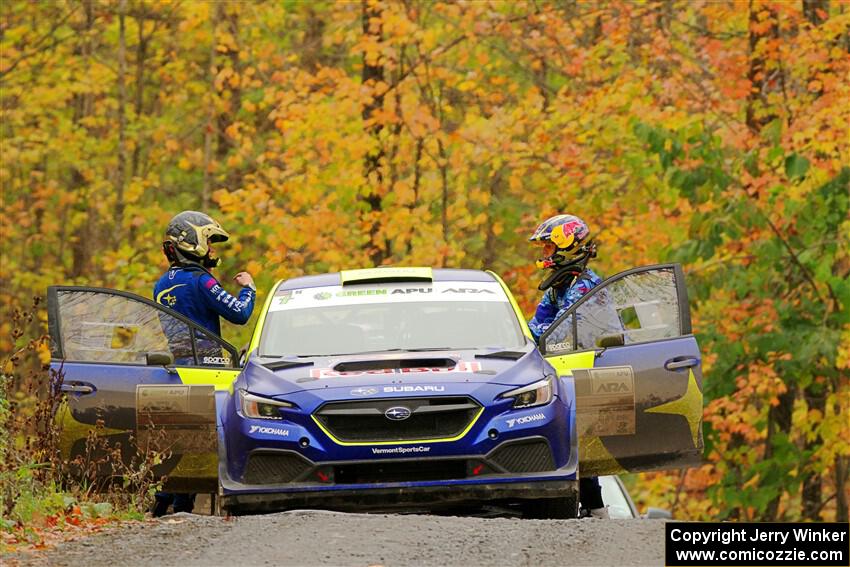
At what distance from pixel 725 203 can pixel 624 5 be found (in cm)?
495

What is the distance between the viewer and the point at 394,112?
23469 millimetres

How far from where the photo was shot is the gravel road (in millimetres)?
7387

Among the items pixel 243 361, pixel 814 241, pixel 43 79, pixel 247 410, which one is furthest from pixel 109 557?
pixel 43 79

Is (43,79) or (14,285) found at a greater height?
(43,79)

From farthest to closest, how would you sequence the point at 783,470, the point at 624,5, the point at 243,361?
1. the point at 624,5
2. the point at 783,470
3. the point at 243,361

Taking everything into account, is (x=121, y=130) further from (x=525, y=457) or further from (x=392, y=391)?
(x=525, y=457)

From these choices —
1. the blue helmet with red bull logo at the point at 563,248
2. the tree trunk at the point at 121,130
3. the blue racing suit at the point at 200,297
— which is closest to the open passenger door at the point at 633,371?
the blue helmet with red bull logo at the point at 563,248

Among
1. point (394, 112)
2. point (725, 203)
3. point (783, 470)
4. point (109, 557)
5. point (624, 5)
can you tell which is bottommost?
point (783, 470)

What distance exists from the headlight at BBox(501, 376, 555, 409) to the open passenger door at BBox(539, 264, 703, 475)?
54 cm

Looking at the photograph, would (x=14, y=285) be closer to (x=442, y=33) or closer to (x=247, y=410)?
(x=442, y=33)

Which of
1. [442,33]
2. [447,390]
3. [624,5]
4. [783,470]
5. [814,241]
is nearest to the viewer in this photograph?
[447,390]

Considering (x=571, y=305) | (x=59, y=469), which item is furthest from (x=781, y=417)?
(x=59, y=469)

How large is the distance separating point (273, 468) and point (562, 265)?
10.2ft

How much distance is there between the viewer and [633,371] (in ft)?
32.3
